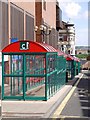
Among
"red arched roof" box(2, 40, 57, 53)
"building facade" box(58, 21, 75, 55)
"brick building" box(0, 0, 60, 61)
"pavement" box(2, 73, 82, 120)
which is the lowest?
"pavement" box(2, 73, 82, 120)

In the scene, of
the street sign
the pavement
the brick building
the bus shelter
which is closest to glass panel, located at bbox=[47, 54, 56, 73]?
the bus shelter

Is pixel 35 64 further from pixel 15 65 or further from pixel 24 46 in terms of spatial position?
pixel 24 46

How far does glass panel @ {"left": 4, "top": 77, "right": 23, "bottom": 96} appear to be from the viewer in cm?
1970

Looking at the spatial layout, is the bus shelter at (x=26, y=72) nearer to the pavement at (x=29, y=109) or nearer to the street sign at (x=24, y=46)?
the street sign at (x=24, y=46)

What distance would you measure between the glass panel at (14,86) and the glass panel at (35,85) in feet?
1.37

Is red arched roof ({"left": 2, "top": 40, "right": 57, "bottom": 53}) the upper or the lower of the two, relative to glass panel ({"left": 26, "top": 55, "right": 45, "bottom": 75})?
upper

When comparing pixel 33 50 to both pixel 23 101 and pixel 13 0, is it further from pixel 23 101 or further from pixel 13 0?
pixel 13 0

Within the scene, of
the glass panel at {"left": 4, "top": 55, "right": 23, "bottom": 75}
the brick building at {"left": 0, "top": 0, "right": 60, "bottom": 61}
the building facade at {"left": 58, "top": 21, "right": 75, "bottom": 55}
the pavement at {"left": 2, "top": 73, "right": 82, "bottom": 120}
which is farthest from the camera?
the building facade at {"left": 58, "top": 21, "right": 75, "bottom": 55}

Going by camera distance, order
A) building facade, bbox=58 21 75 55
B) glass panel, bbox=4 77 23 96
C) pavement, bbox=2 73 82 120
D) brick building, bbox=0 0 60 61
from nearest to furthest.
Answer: pavement, bbox=2 73 82 120, glass panel, bbox=4 77 23 96, brick building, bbox=0 0 60 61, building facade, bbox=58 21 75 55

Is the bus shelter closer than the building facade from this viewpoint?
Yes

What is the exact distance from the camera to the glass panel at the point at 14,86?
1970 centimetres

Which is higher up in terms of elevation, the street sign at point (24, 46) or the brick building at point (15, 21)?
the brick building at point (15, 21)

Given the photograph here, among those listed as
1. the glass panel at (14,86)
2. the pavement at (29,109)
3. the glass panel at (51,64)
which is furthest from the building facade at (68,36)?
the pavement at (29,109)

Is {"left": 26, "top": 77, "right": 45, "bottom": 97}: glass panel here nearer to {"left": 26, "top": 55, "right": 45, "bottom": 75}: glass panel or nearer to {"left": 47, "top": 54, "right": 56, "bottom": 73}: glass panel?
{"left": 26, "top": 55, "right": 45, "bottom": 75}: glass panel
